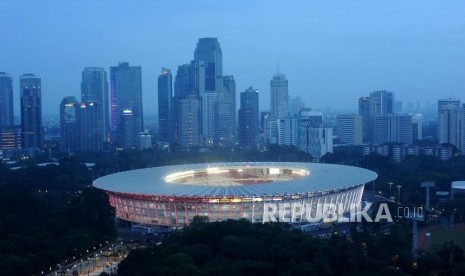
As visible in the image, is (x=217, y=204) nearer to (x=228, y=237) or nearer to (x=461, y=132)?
(x=228, y=237)

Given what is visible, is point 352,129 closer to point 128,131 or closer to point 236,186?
point 128,131

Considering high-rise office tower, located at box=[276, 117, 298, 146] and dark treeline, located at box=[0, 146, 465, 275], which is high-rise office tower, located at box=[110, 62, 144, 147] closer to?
high-rise office tower, located at box=[276, 117, 298, 146]

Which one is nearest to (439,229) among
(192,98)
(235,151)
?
(235,151)

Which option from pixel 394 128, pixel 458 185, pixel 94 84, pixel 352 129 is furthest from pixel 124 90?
pixel 458 185

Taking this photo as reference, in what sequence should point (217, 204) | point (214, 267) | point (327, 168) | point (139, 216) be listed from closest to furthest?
point (214, 267), point (217, 204), point (139, 216), point (327, 168)

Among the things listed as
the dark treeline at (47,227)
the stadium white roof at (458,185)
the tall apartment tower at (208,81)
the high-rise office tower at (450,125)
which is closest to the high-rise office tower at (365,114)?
the high-rise office tower at (450,125)

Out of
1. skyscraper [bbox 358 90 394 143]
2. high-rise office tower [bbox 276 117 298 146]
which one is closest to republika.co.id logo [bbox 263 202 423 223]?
high-rise office tower [bbox 276 117 298 146]
